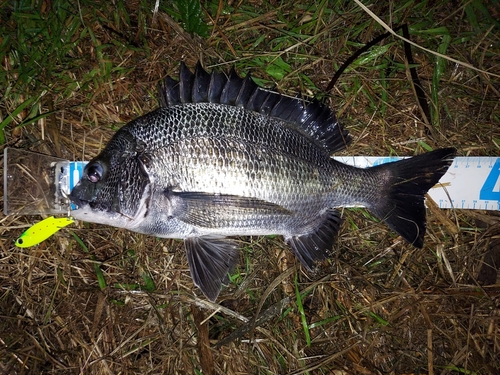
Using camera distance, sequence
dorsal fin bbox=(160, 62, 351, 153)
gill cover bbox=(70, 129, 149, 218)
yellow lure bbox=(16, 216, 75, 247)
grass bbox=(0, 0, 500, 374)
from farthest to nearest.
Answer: grass bbox=(0, 0, 500, 374) → yellow lure bbox=(16, 216, 75, 247) → dorsal fin bbox=(160, 62, 351, 153) → gill cover bbox=(70, 129, 149, 218)

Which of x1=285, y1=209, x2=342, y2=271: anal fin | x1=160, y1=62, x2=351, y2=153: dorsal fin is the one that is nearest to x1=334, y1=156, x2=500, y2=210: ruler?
x1=160, y1=62, x2=351, y2=153: dorsal fin

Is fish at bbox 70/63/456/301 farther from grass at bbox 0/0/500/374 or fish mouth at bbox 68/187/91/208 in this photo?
grass at bbox 0/0/500/374

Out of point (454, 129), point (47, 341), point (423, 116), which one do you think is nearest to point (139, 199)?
point (47, 341)

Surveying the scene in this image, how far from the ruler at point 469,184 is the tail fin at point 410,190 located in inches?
8.3

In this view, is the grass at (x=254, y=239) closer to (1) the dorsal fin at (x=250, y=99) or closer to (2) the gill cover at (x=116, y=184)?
(1) the dorsal fin at (x=250, y=99)

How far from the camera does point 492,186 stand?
271cm

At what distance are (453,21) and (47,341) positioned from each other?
3963 millimetres

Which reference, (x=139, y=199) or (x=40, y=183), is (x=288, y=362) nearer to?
(x=139, y=199)

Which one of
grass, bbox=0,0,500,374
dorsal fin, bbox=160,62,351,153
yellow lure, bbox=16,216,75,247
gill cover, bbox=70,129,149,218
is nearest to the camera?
gill cover, bbox=70,129,149,218

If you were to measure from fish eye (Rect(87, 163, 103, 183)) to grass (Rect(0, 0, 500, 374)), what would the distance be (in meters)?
0.59

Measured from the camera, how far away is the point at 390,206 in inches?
102

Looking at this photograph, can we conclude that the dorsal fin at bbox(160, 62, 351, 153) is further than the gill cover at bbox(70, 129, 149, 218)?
Yes

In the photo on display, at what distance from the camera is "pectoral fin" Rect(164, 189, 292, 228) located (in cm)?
228

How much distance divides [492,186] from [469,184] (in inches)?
6.3
